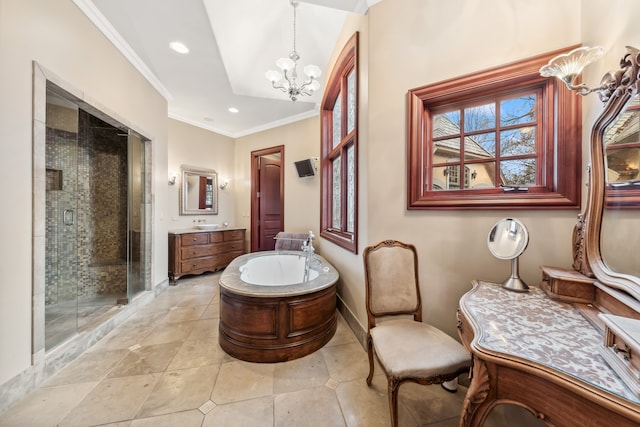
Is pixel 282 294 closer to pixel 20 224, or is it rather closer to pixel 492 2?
pixel 20 224

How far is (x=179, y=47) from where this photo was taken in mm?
2535

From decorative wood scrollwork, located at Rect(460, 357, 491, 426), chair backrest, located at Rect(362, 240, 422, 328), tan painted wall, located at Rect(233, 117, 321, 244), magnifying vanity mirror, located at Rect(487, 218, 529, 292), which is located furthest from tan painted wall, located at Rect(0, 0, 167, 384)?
magnifying vanity mirror, located at Rect(487, 218, 529, 292)

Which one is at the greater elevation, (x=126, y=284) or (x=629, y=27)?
(x=629, y=27)

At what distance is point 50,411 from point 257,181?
4.02 meters

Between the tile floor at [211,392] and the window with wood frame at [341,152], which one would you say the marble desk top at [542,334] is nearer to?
the tile floor at [211,392]

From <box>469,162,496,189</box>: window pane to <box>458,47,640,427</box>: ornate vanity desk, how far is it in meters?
0.52

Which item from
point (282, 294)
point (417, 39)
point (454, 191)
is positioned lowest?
point (282, 294)

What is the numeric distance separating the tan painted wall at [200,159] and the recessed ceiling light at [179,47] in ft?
6.10

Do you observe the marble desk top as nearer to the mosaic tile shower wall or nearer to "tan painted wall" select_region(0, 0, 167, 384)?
"tan painted wall" select_region(0, 0, 167, 384)

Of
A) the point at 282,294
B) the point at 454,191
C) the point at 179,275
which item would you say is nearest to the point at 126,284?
the point at 179,275

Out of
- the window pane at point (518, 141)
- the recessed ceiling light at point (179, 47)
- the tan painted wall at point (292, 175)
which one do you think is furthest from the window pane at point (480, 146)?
the recessed ceiling light at point (179, 47)

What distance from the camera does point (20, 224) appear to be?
1.51 metres

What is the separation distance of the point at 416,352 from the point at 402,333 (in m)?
0.17

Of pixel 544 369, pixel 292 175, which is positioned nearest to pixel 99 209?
pixel 292 175
